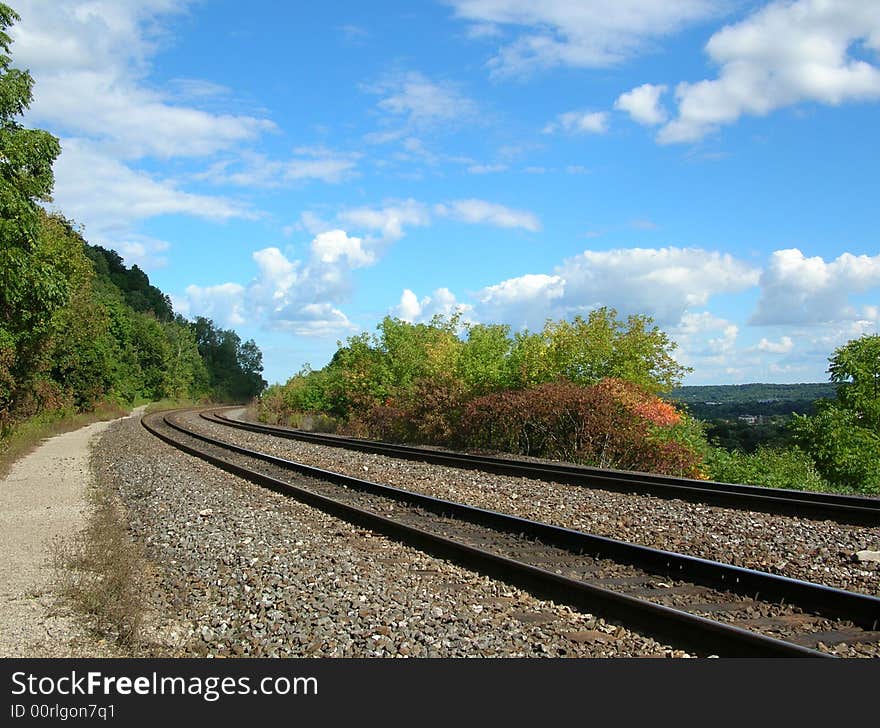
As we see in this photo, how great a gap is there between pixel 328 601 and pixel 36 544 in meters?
5.04

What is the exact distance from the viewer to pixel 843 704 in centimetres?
423

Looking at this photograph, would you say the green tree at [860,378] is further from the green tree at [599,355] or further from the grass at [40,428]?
the grass at [40,428]

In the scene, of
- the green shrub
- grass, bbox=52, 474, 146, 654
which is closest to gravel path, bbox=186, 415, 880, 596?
grass, bbox=52, 474, 146, 654

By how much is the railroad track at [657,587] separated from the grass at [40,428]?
12.5 meters

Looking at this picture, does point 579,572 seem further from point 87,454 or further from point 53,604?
point 87,454

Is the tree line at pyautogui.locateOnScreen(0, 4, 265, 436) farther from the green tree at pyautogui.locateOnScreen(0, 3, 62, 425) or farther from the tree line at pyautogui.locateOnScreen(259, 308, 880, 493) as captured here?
the tree line at pyautogui.locateOnScreen(259, 308, 880, 493)

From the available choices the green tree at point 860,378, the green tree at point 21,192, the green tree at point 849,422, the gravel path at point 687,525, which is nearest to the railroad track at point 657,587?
the gravel path at point 687,525

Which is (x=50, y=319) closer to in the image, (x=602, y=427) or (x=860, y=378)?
(x=602, y=427)

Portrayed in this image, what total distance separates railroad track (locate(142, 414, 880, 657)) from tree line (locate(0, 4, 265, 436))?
1018 cm

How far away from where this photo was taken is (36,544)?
32.4 ft

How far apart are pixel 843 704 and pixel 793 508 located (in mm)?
7756

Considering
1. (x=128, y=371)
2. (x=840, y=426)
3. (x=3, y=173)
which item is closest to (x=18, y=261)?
(x=3, y=173)

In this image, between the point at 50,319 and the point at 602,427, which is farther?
the point at 50,319

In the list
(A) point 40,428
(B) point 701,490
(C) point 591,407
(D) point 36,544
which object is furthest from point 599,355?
(A) point 40,428
